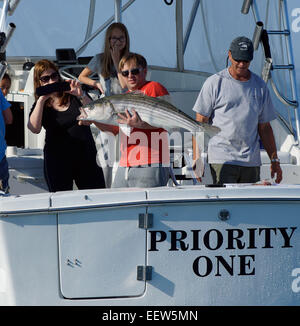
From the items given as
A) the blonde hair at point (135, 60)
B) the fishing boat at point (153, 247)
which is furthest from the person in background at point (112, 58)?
the fishing boat at point (153, 247)

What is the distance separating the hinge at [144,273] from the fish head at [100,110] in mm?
868

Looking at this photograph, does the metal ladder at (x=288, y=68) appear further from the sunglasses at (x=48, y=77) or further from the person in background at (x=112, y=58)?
the sunglasses at (x=48, y=77)

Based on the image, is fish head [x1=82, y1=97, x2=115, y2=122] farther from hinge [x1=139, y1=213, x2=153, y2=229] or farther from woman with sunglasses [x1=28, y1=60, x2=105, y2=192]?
hinge [x1=139, y1=213, x2=153, y2=229]

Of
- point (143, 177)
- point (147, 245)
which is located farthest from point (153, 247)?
point (143, 177)

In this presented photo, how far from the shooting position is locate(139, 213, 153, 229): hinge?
12.7ft

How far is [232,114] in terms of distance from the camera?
471cm

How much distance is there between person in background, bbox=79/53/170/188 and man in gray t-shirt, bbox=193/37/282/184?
47cm

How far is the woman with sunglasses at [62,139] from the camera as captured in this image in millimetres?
4684

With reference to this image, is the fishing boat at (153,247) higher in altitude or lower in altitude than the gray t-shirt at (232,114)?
lower

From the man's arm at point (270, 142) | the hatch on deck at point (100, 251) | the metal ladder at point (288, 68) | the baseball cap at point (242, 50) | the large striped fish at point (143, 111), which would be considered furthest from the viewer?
the metal ladder at point (288, 68)

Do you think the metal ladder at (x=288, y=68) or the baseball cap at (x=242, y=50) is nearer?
the baseball cap at (x=242, y=50)

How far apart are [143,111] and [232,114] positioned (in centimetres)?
80

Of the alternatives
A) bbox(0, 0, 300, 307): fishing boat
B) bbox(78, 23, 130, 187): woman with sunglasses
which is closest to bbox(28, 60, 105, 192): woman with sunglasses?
bbox(78, 23, 130, 187): woman with sunglasses
